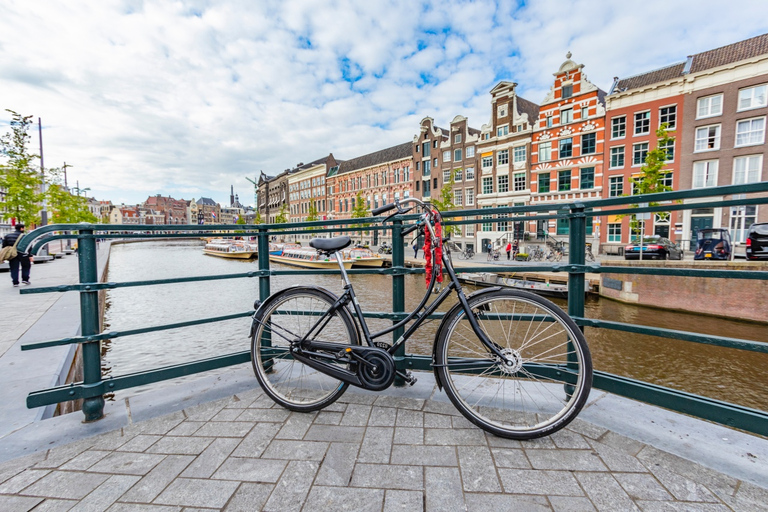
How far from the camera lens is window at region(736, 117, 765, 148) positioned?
61.6 ft

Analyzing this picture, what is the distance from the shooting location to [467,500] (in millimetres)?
1435

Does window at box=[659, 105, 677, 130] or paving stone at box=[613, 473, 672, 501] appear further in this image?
window at box=[659, 105, 677, 130]

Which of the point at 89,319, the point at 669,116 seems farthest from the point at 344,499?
the point at 669,116

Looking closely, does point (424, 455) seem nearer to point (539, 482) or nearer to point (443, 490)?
point (443, 490)

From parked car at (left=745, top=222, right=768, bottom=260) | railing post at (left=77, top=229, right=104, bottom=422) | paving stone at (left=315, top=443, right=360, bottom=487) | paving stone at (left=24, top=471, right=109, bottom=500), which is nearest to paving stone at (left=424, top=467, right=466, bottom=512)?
paving stone at (left=315, top=443, right=360, bottom=487)

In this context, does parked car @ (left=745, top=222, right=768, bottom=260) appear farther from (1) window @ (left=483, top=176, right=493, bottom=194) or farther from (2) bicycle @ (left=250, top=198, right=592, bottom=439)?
(1) window @ (left=483, top=176, right=493, bottom=194)

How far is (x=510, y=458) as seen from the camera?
1.72 metres

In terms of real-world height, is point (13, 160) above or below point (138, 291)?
above

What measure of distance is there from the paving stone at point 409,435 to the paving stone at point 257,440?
689mm

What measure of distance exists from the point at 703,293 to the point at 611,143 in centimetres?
1547

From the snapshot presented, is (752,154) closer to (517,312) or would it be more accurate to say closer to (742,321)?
(742,321)

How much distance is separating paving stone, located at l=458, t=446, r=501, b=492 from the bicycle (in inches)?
7.1

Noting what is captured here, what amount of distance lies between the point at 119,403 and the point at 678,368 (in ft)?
31.6

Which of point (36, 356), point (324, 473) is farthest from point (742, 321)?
point (36, 356)
